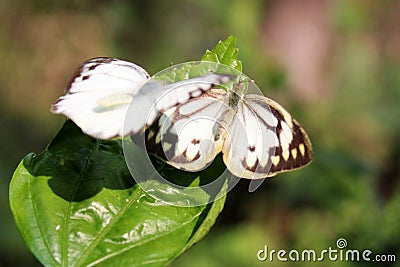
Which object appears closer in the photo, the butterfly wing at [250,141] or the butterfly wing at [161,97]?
the butterfly wing at [161,97]

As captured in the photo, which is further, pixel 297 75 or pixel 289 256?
pixel 297 75

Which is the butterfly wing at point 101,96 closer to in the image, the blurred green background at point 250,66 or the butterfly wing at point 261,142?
the butterfly wing at point 261,142

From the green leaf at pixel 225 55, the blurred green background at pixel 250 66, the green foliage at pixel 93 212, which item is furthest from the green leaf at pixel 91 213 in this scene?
the blurred green background at pixel 250 66

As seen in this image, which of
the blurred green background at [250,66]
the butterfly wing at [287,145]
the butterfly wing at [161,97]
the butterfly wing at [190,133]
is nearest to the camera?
the butterfly wing at [161,97]

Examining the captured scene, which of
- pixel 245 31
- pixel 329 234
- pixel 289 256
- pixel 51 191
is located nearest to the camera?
pixel 51 191

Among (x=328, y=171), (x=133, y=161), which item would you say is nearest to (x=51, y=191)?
(x=133, y=161)

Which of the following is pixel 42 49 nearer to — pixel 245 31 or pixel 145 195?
pixel 245 31

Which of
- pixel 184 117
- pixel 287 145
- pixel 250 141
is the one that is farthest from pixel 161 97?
pixel 287 145

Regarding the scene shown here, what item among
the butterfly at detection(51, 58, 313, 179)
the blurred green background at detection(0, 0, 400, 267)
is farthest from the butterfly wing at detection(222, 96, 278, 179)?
the blurred green background at detection(0, 0, 400, 267)
